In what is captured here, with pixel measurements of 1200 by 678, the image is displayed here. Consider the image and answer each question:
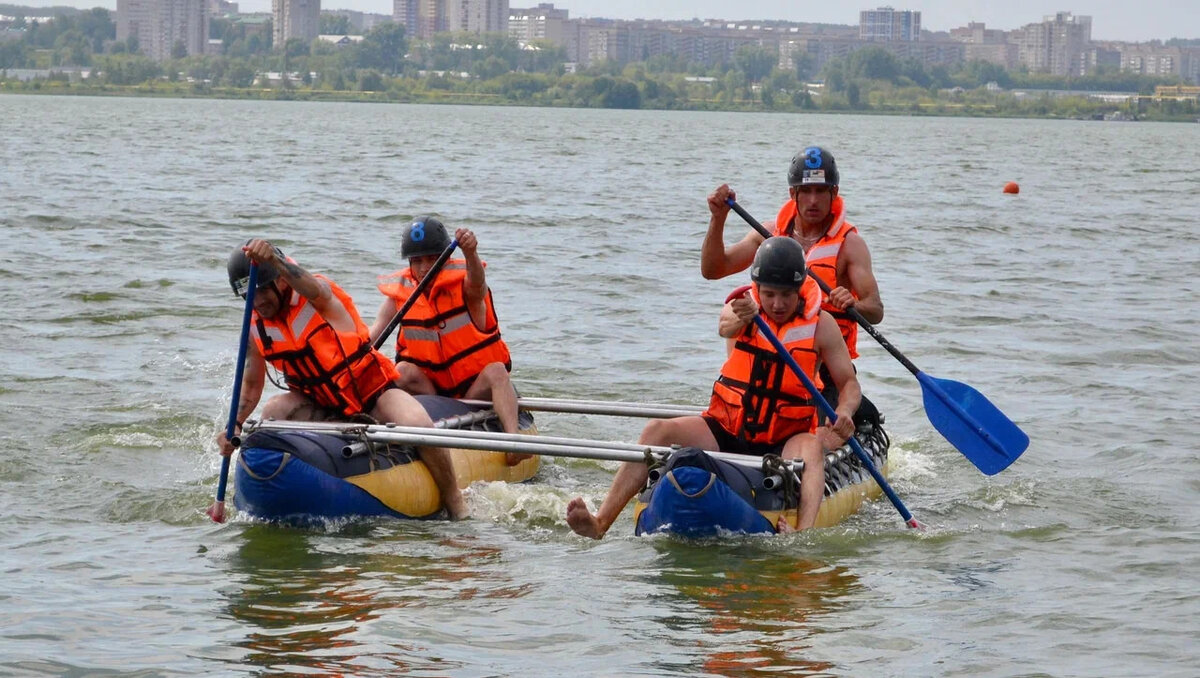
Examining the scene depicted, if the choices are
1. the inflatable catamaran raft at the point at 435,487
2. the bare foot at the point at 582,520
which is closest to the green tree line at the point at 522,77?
the inflatable catamaran raft at the point at 435,487

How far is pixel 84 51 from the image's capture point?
164500mm

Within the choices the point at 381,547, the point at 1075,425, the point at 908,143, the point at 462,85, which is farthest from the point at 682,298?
the point at 462,85

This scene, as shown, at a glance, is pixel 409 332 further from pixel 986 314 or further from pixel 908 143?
pixel 908 143

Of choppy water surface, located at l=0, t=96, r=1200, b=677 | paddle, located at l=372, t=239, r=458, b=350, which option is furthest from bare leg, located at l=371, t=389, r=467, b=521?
paddle, located at l=372, t=239, r=458, b=350

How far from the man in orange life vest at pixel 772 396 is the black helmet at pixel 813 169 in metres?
0.83

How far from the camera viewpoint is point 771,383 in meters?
8.88

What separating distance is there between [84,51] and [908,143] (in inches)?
4346

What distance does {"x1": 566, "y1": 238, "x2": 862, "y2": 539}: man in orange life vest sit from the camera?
344 inches

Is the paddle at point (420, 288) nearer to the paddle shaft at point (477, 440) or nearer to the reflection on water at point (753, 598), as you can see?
the paddle shaft at point (477, 440)

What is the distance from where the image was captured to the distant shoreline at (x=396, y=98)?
5226 inches

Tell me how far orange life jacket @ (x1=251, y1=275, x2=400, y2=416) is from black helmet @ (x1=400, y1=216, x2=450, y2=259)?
759mm

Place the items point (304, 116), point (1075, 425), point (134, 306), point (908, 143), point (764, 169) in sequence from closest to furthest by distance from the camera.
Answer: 1. point (1075, 425)
2. point (134, 306)
3. point (764, 169)
4. point (908, 143)
5. point (304, 116)

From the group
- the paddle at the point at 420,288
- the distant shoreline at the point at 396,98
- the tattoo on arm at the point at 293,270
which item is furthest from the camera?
the distant shoreline at the point at 396,98

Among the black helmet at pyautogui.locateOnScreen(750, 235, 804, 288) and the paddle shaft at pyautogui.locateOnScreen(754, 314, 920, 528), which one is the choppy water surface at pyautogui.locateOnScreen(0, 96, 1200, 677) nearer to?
the paddle shaft at pyautogui.locateOnScreen(754, 314, 920, 528)
